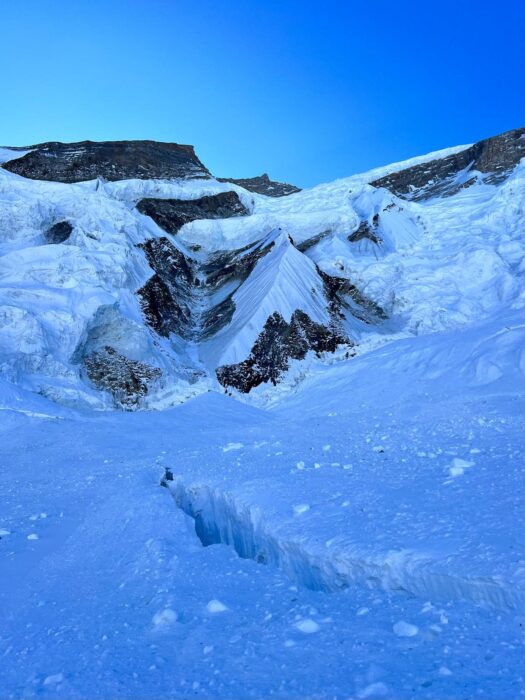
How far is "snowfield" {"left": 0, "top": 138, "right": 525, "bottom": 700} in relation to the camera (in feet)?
13.2

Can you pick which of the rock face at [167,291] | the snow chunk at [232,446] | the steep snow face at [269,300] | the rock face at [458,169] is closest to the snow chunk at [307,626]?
the snow chunk at [232,446]

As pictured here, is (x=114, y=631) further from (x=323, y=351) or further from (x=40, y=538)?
(x=323, y=351)

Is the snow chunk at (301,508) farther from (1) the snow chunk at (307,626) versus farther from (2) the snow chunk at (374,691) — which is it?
(2) the snow chunk at (374,691)

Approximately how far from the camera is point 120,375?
16969 millimetres

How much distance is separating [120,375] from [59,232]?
9817mm

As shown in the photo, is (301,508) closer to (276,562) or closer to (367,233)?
(276,562)

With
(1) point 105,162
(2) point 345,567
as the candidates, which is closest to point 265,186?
(1) point 105,162

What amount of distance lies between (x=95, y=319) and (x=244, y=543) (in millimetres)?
12609

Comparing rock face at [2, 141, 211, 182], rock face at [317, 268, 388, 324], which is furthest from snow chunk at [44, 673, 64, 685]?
rock face at [2, 141, 211, 182]

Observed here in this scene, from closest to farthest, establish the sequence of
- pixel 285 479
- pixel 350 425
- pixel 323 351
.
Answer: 1. pixel 285 479
2. pixel 350 425
3. pixel 323 351

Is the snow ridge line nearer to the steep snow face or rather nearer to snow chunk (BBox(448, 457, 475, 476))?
snow chunk (BBox(448, 457, 475, 476))

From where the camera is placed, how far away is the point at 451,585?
4645mm

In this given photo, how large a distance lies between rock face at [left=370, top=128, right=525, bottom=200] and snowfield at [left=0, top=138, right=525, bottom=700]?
1450 centimetres

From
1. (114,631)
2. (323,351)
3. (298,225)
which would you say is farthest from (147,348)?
(298,225)
